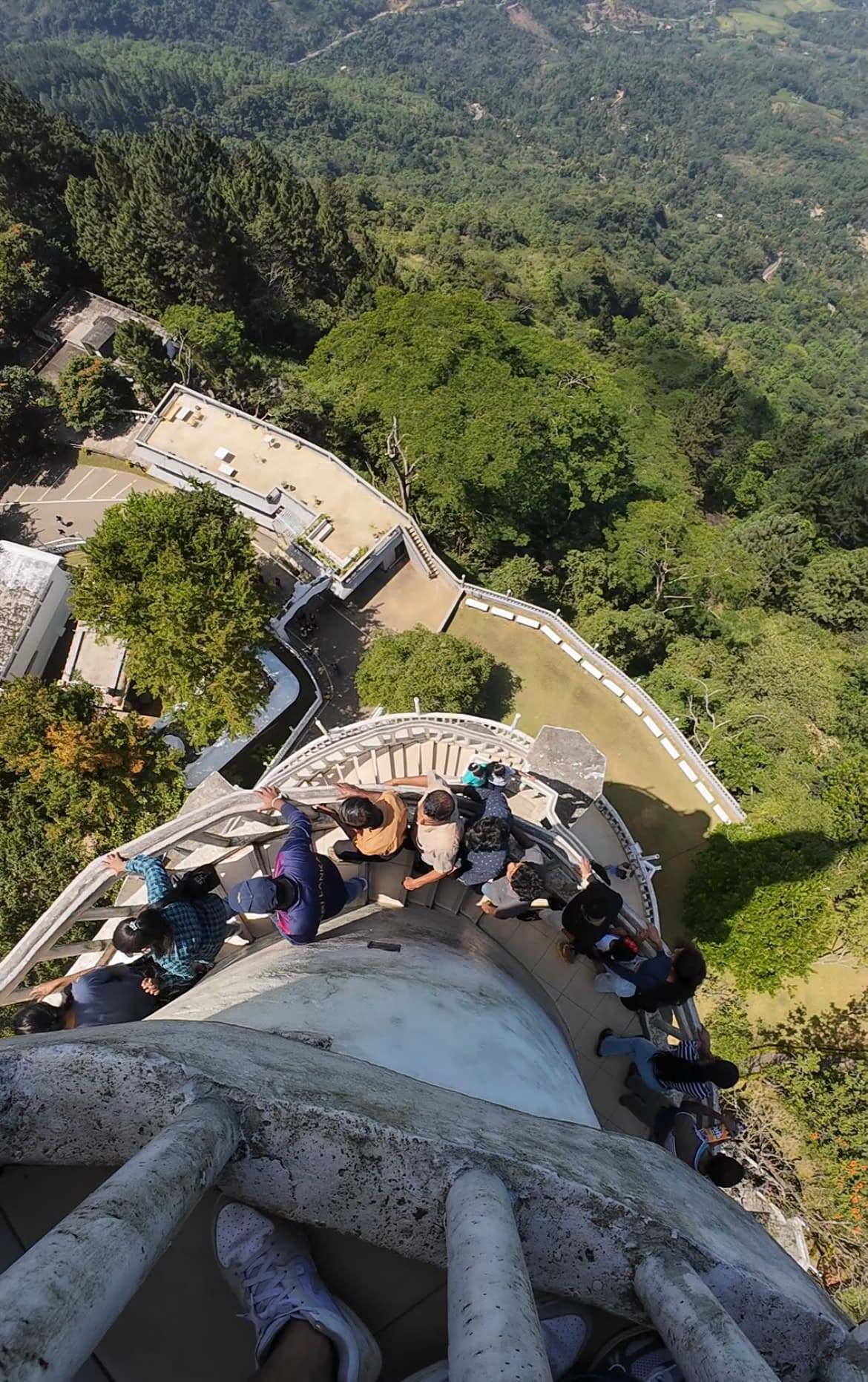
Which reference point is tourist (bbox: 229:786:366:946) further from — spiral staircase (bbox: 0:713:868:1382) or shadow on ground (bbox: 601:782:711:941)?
shadow on ground (bbox: 601:782:711:941)

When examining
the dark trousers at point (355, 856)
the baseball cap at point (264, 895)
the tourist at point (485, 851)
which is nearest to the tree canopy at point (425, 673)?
the dark trousers at point (355, 856)

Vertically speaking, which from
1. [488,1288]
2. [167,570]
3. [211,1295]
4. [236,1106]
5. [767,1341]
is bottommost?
[167,570]

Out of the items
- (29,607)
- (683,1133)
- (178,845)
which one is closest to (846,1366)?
(683,1133)

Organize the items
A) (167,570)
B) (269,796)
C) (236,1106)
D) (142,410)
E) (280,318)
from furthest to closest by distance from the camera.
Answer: (280,318) < (142,410) < (167,570) < (269,796) < (236,1106)

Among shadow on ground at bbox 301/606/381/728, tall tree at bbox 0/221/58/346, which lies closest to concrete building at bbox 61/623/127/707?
shadow on ground at bbox 301/606/381/728

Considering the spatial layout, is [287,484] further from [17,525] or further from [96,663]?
[17,525]

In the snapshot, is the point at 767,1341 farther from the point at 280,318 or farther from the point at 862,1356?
the point at 280,318

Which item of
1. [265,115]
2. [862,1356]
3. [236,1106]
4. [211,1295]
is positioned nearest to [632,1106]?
[862,1356]
